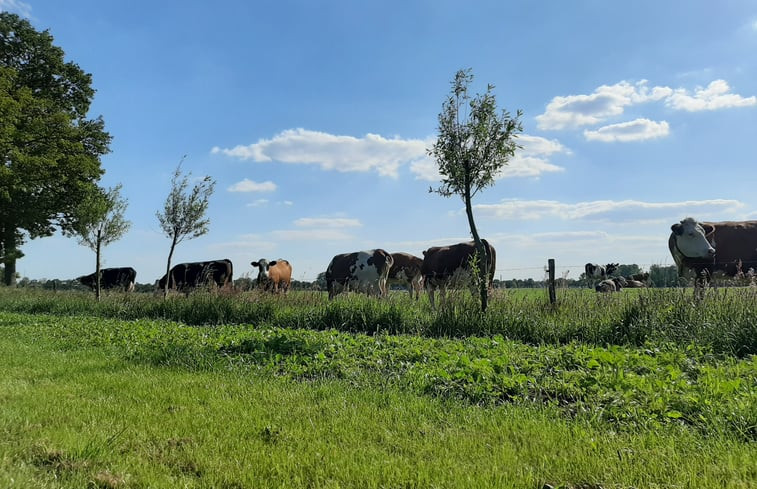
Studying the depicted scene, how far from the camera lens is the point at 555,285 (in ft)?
38.0

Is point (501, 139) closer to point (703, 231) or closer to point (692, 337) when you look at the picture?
point (692, 337)

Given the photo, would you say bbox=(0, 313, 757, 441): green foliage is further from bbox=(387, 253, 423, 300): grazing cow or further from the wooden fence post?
bbox=(387, 253, 423, 300): grazing cow

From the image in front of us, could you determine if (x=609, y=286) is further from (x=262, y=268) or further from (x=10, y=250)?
(x=10, y=250)

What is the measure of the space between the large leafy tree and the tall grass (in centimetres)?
1702

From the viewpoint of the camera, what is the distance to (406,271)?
24484 mm

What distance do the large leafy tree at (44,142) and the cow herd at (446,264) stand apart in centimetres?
873

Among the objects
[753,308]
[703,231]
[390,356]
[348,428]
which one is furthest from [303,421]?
[703,231]

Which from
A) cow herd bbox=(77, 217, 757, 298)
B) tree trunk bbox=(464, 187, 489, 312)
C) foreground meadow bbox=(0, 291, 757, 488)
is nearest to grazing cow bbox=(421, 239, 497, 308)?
cow herd bbox=(77, 217, 757, 298)

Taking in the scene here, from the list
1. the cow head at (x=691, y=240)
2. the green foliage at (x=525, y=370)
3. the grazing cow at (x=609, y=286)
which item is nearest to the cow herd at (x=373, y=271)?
the green foliage at (x=525, y=370)

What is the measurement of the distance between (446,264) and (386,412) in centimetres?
1396

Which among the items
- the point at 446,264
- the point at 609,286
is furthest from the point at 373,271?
the point at 609,286

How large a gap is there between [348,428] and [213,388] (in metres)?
2.01

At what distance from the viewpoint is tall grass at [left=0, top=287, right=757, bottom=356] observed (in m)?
7.43

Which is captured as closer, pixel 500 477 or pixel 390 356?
pixel 500 477
